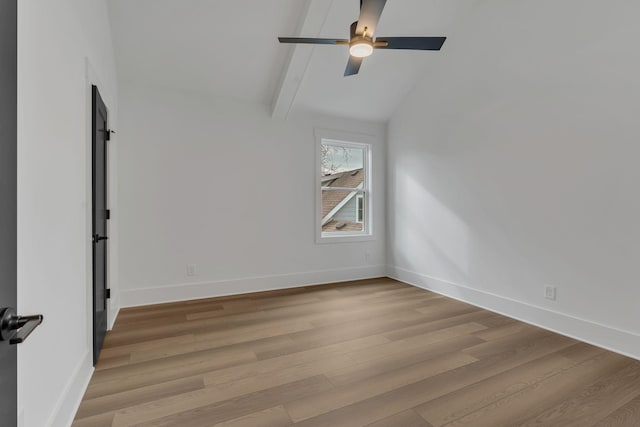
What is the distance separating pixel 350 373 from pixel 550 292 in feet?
7.18

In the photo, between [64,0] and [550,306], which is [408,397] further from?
[64,0]

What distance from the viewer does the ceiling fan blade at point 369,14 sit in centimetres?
179

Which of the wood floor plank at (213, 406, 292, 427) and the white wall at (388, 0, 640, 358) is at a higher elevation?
the white wall at (388, 0, 640, 358)

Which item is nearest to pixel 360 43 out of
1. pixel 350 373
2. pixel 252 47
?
pixel 252 47

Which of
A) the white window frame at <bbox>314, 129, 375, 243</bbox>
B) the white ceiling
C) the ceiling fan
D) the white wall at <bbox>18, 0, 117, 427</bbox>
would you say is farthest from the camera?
the white window frame at <bbox>314, 129, 375, 243</bbox>

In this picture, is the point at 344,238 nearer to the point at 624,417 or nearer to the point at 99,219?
the point at 99,219

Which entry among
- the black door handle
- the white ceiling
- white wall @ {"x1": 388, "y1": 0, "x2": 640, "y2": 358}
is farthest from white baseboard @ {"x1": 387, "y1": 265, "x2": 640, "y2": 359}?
the black door handle

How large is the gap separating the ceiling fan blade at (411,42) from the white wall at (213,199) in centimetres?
233

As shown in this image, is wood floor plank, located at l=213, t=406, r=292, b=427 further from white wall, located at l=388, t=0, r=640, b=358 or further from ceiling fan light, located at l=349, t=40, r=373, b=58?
white wall, located at l=388, t=0, r=640, b=358

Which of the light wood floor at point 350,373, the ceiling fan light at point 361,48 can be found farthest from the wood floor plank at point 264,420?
the ceiling fan light at point 361,48

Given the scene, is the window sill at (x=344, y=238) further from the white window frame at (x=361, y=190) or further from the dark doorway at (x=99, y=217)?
the dark doorway at (x=99, y=217)

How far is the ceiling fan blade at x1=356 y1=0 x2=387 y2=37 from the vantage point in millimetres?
1792

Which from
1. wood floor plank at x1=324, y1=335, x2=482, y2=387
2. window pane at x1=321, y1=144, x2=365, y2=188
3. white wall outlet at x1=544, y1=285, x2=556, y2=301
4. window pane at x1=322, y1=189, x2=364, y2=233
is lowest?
wood floor plank at x1=324, y1=335, x2=482, y2=387

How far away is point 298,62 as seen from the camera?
3383 mm
